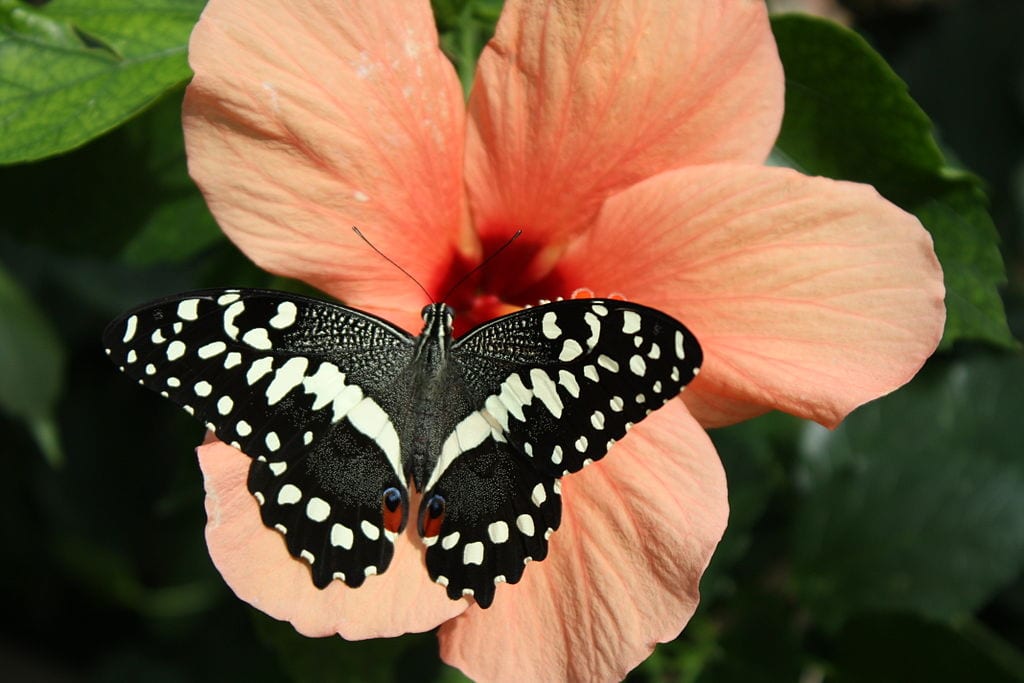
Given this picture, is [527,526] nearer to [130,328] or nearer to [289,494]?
[289,494]

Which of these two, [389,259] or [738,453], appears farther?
[738,453]

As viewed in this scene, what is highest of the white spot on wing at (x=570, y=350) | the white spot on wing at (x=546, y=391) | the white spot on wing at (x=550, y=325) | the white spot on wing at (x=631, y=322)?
the white spot on wing at (x=631, y=322)

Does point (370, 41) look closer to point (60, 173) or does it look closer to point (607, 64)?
point (607, 64)

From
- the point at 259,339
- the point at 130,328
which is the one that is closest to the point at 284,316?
the point at 259,339

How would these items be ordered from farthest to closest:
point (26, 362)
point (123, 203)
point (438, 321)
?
point (26, 362)
point (123, 203)
point (438, 321)

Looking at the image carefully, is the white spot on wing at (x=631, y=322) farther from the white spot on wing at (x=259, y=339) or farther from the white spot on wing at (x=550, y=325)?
the white spot on wing at (x=259, y=339)

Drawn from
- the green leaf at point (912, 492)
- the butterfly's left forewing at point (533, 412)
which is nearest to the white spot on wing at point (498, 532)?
the butterfly's left forewing at point (533, 412)

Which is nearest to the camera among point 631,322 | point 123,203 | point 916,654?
point 631,322

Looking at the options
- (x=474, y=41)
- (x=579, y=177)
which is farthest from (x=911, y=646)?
(x=474, y=41)
